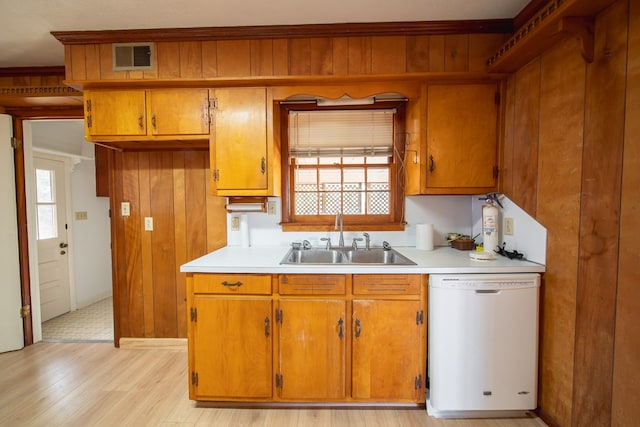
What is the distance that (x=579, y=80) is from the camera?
1.37m

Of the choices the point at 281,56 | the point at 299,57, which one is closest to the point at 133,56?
the point at 281,56

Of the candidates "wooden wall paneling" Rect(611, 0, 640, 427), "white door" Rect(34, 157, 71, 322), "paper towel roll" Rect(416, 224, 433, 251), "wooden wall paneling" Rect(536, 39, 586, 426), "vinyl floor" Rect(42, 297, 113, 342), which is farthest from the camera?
"white door" Rect(34, 157, 71, 322)

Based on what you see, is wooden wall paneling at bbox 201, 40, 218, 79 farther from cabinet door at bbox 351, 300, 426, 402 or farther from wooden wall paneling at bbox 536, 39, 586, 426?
wooden wall paneling at bbox 536, 39, 586, 426

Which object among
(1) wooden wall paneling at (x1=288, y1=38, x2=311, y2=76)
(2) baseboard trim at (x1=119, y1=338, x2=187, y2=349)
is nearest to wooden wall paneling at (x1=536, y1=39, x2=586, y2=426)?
(1) wooden wall paneling at (x1=288, y1=38, x2=311, y2=76)

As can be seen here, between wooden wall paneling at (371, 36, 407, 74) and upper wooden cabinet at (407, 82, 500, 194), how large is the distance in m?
0.27

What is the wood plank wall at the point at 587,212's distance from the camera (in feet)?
3.80

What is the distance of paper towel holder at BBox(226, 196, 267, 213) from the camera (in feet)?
7.38

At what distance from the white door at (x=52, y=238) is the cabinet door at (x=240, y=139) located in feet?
8.71

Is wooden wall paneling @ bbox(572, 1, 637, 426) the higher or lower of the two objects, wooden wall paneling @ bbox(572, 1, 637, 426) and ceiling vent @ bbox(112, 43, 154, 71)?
the lower

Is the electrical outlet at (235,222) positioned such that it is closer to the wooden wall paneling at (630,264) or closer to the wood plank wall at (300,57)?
the wood plank wall at (300,57)

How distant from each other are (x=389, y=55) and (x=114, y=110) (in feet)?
6.38

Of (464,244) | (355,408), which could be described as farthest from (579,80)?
(355,408)

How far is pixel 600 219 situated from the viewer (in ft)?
4.17

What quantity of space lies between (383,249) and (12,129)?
344cm
